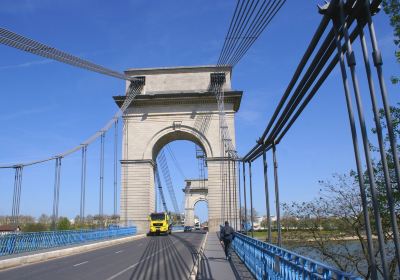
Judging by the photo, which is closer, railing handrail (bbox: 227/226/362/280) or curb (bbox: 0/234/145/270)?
railing handrail (bbox: 227/226/362/280)

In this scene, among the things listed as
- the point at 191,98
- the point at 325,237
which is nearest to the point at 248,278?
the point at 325,237

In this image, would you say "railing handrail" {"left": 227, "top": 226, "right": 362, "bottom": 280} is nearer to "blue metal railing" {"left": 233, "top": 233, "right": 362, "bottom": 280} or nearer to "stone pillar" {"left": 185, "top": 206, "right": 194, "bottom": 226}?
"blue metal railing" {"left": 233, "top": 233, "right": 362, "bottom": 280}

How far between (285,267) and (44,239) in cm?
1414

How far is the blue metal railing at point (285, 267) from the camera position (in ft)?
12.2

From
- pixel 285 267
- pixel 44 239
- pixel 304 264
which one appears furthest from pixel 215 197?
pixel 304 264

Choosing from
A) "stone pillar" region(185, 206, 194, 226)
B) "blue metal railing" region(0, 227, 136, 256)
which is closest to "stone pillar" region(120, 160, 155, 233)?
"blue metal railing" region(0, 227, 136, 256)

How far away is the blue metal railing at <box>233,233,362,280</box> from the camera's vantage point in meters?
3.73

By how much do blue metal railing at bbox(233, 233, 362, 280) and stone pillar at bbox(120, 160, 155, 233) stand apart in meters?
24.7

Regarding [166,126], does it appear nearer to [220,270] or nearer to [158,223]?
[158,223]

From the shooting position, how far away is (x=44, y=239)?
1708 centimetres

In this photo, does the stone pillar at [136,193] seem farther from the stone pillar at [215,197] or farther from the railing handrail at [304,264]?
the railing handrail at [304,264]

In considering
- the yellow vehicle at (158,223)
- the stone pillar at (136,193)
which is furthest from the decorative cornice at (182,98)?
the yellow vehicle at (158,223)

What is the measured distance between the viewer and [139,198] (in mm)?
33500

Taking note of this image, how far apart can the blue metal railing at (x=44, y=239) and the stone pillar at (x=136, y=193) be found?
7770 mm
